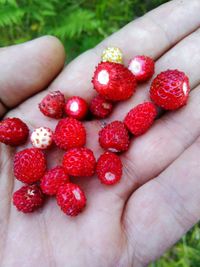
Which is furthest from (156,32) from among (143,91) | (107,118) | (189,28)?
(107,118)

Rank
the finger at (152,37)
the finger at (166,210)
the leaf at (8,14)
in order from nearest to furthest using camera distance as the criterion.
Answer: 1. the finger at (166,210)
2. the finger at (152,37)
3. the leaf at (8,14)

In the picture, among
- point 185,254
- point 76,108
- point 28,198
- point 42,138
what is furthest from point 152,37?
point 185,254

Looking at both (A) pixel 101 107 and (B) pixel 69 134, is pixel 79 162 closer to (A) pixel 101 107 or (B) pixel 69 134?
(B) pixel 69 134

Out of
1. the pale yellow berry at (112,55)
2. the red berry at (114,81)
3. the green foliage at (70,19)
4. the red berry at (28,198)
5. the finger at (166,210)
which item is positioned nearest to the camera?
the finger at (166,210)

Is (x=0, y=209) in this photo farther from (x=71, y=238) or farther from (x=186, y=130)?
(x=186, y=130)

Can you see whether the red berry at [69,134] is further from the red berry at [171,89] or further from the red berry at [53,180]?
the red berry at [171,89]

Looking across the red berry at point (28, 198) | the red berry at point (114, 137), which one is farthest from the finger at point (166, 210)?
the red berry at point (28, 198)

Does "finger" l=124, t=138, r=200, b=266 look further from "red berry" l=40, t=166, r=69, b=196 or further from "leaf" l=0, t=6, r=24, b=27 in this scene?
"leaf" l=0, t=6, r=24, b=27
